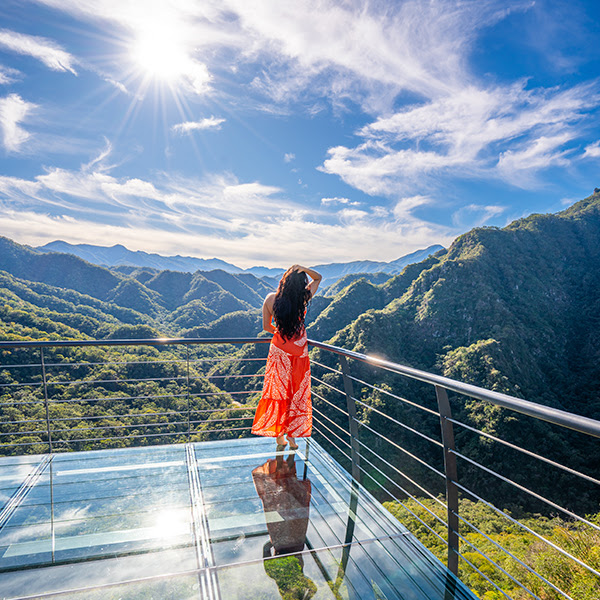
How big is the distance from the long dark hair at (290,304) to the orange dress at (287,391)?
0.08m

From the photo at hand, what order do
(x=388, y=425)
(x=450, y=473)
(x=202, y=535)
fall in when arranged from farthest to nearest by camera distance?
(x=388, y=425), (x=202, y=535), (x=450, y=473)

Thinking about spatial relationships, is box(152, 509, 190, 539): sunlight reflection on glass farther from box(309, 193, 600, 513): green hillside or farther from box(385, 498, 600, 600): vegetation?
box(309, 193, 600, 513): green hillside

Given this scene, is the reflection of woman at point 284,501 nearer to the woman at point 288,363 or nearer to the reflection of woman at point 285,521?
the reflection of woman at point 285,521

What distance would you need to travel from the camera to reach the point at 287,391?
242 cm

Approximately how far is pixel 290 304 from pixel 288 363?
0.42 metres

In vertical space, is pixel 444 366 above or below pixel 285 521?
below

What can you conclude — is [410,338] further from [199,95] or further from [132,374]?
[199,95]

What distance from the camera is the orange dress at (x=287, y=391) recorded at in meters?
2.41

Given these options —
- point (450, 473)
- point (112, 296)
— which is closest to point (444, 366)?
point (450, 473)

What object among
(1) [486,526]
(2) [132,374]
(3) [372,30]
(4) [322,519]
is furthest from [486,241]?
(4) [322,519]

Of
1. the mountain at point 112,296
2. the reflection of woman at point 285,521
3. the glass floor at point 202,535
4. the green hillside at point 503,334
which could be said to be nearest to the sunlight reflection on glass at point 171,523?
the glass floor at point 202,535

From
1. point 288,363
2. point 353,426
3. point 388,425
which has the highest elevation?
point 288,363

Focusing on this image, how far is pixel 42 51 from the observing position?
5.64m

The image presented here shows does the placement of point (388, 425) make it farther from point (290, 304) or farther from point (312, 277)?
point (290, 304)
